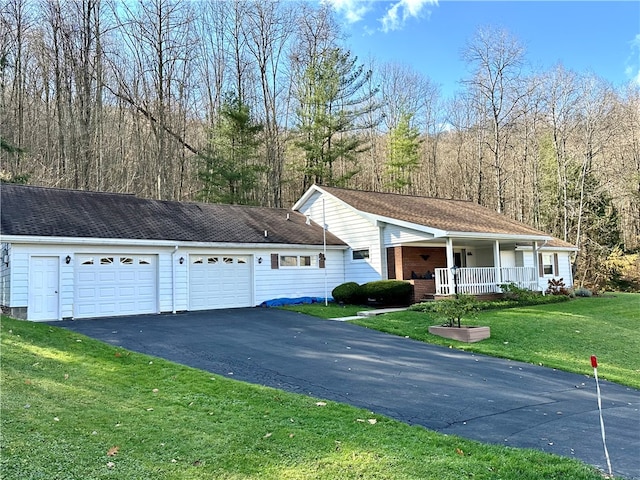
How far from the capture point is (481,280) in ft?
63.9

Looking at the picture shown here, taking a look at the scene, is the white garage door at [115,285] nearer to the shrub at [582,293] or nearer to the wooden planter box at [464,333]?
the wooden planter box at [464,333]

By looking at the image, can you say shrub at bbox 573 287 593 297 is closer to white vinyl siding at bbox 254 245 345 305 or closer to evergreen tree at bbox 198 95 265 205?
white vinyl siding at bbox 254 245 345 305

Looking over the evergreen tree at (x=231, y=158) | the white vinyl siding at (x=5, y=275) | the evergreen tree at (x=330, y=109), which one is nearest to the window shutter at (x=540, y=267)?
the evergreen tree at (x=330, y=109)

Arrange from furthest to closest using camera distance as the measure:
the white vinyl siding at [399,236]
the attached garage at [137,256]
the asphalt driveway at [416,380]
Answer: the white vinyl siding at [399,236] < the attached garage at [137,256] < the asphalt driveway at [416,380]

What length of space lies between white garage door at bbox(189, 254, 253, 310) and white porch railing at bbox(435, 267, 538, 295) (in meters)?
7.35

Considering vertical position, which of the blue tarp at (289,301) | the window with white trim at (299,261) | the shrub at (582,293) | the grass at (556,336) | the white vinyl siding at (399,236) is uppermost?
the white vinyl siding at (399,236)

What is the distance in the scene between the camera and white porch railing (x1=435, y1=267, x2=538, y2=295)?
18625 millimetres

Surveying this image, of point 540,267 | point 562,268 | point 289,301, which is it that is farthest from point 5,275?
point 562,268

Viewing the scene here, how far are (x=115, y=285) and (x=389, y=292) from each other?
9489mm

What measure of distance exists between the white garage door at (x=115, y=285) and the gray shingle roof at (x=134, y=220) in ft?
2.60

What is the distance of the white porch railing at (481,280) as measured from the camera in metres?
18.6

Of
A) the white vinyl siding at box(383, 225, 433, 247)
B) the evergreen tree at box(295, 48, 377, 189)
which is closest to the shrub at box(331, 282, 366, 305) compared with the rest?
the white vinyl siding at box(383, 225, 433, 247)

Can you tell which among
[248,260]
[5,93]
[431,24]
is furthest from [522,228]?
[5,93]

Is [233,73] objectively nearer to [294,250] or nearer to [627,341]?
[294,250]
